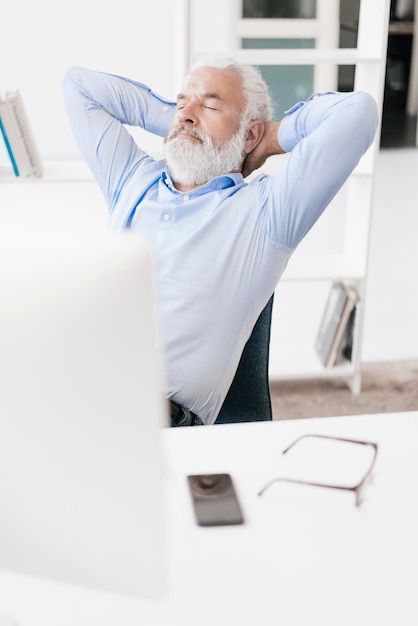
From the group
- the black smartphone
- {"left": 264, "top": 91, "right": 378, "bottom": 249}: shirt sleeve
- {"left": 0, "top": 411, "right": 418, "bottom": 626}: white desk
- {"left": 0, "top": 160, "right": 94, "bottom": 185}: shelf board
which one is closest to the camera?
{"left": 0, "top": 411, "right": 418, "bottom": 626}: white desk

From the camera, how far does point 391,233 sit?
197 inches

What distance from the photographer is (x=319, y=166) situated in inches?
68.7

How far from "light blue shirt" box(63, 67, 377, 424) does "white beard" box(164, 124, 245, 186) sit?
6 cm

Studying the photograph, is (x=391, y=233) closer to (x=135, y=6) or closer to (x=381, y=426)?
(x=135, y=6)

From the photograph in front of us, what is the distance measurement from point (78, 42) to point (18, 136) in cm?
292

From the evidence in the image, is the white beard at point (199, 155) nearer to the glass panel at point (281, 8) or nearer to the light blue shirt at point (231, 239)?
the light blue shirt at point (231, 239)

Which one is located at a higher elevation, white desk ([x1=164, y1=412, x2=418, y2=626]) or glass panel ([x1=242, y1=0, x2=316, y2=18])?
glass panel ([x1=242, y1=0, x2=316, y2=18])

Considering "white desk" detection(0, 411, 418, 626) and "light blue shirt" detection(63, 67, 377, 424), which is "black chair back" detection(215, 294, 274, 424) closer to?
"light blue shirt" detection(63, 67, 377, 424)

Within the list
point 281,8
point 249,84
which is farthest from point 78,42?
point 249,84

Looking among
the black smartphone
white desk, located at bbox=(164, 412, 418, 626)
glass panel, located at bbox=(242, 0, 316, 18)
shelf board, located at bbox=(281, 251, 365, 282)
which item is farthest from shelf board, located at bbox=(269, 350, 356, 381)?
glass panel, located at bbox=(242, 0, 316, 18)

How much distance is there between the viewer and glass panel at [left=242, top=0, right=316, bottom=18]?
6.27 m

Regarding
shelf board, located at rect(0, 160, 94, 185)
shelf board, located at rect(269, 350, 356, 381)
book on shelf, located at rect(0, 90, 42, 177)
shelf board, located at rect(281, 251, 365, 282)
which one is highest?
book on shelf, located at rect(0, 90, 42, 177)

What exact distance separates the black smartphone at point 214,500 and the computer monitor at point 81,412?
0.33 meters

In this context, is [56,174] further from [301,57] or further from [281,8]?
[281,8]
